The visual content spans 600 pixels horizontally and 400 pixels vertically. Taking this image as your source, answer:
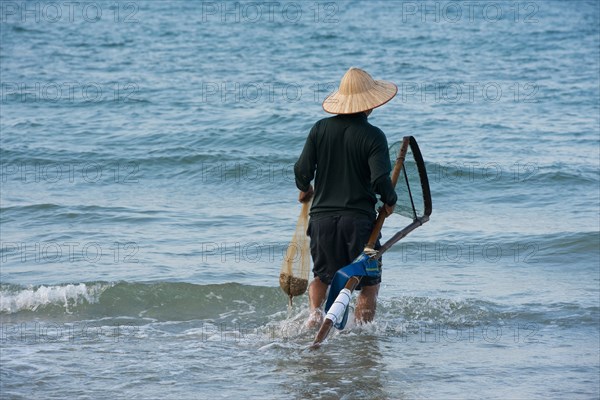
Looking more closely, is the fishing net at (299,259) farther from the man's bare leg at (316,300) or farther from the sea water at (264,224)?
the sea water at (264,224)

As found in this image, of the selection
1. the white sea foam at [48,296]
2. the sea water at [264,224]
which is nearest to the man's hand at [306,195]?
the sea water at [264,224]

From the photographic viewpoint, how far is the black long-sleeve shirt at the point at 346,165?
5020 millimetres

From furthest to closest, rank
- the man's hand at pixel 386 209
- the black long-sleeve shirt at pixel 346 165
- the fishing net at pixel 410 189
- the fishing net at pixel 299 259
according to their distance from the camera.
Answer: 1. the fishing net at pixel 299 259
2. the fishing net at pixel 410 189
3. the man's hand at pixel 386 209
4. the black long-sleeve shirt at pixel 346 165

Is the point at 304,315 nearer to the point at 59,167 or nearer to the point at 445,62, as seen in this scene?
the point at 59,167

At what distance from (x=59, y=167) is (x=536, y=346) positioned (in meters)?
7.67

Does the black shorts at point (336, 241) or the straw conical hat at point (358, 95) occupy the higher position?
the straw conical hat at point (358, 95)

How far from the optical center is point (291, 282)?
5645 millimetres

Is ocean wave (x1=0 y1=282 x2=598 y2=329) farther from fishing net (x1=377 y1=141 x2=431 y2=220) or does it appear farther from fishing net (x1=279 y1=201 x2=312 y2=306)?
fishing net (x1=377 y1=141 x2=431 y2=220)

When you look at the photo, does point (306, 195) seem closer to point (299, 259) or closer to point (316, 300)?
point (299, 259)

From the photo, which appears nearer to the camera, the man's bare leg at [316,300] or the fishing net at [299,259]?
the man's bare leg at [316,300]

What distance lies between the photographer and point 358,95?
5.15m

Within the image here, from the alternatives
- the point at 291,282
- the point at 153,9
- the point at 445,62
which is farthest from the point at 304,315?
the point at 153,9

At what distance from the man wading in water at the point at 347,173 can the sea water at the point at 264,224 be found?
68cm

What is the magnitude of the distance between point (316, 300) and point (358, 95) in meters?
1.25
